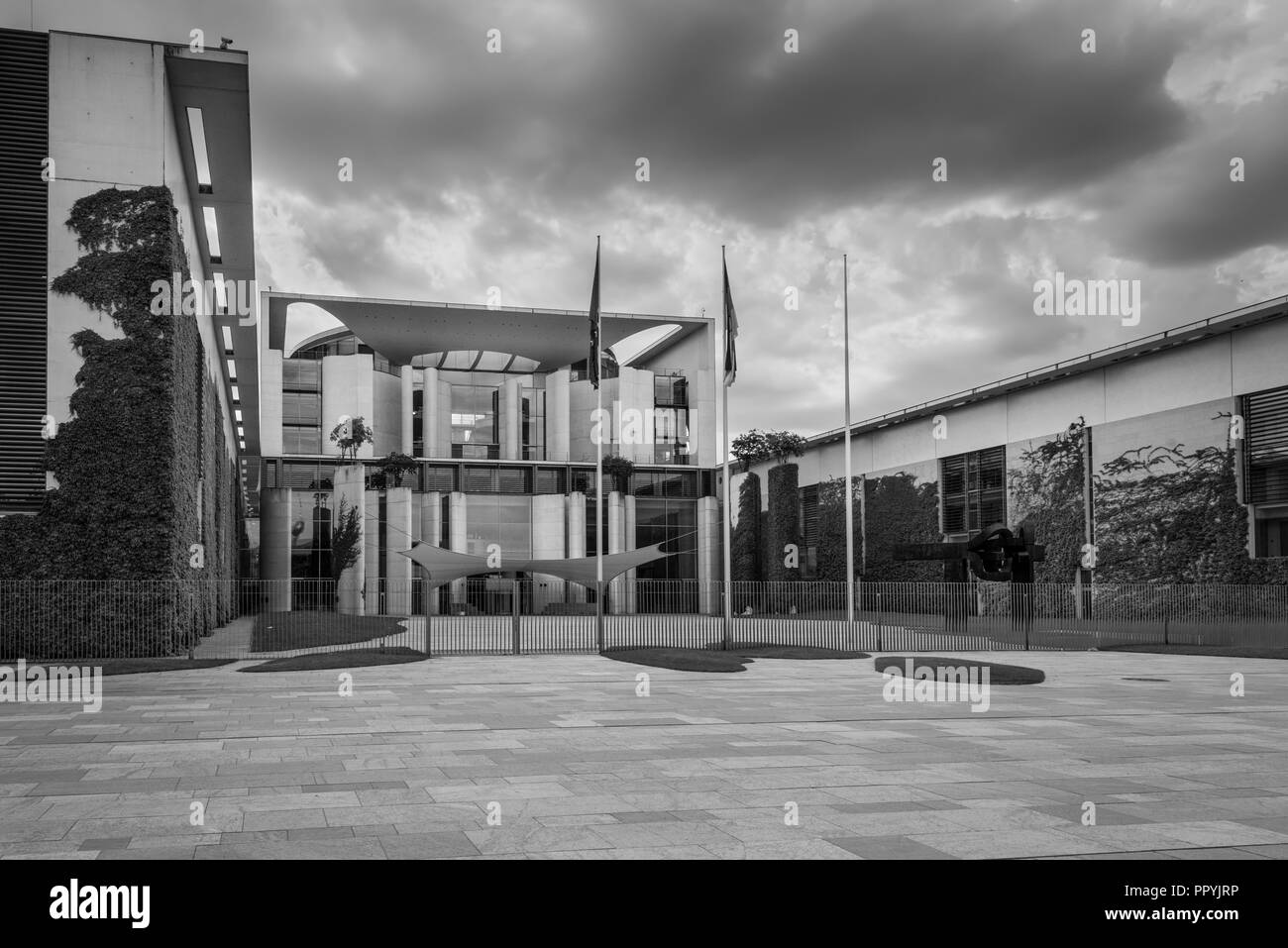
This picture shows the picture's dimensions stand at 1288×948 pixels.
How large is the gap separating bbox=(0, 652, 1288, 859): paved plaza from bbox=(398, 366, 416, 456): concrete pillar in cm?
4702

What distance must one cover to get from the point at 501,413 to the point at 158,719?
2129 inches

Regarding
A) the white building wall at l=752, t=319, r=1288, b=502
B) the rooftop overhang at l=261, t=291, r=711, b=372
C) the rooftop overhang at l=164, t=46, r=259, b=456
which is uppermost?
the rooftop overhang at l=261, t=291, r=711, b=372

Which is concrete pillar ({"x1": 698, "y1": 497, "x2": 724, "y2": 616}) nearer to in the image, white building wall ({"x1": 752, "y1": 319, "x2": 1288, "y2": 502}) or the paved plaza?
white building wall ({"x1": 752, "y1": 319, "x2": 1288, "y2": 502})

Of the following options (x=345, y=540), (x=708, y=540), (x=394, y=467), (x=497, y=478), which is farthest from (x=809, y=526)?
(x=345, y=540)

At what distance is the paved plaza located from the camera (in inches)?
304

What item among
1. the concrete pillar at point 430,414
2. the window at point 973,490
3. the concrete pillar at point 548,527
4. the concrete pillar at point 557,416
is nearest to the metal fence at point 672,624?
the window at point 973,490

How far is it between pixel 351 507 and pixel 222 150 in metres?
29.0

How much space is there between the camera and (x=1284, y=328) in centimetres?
3481

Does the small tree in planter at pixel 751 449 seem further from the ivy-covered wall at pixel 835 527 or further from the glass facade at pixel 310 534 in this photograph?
the glass facade at pixel 310 534

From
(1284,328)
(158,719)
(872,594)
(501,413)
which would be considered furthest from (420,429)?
(158,719)

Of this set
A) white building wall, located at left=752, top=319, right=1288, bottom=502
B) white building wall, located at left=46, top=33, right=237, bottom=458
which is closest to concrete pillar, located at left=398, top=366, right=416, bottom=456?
white building wall, located at left=752, top=319, right=1288, bottom=502

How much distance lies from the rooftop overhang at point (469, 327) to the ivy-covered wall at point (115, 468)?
129 feet

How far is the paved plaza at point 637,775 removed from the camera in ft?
25.3

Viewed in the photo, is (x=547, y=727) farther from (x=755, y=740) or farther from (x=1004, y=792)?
(x=1004, y=792)
